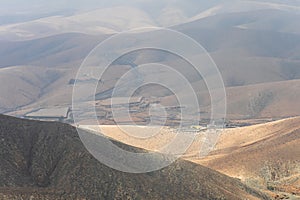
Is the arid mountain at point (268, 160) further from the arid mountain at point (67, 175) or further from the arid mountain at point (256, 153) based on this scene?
the arid mountain at point (67, 175)

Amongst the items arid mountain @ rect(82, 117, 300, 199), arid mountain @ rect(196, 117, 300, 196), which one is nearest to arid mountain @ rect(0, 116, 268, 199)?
arid mountain @ rect(82, 117, 300, 199)

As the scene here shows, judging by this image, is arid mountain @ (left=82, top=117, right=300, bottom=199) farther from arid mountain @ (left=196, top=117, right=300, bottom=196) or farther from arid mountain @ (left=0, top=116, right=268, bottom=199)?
arid mountain @ (left=0, top=116, right=268, bottom=199)

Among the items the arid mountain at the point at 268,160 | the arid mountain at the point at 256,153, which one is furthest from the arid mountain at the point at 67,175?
the arid mountain at the point at 268,160

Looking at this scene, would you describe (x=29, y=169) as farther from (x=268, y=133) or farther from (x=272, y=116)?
(x=272, y=116)

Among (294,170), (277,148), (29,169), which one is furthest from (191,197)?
(277,148)

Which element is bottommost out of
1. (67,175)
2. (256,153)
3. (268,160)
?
(67,175)

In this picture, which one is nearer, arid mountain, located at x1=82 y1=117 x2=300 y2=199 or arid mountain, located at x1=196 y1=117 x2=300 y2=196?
arid mountain, located at x1=196 y1=117 x2=300 y2=196

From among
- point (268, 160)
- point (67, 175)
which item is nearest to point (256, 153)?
point (268, 160)

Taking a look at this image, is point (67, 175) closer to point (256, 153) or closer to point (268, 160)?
point (268, 160)
